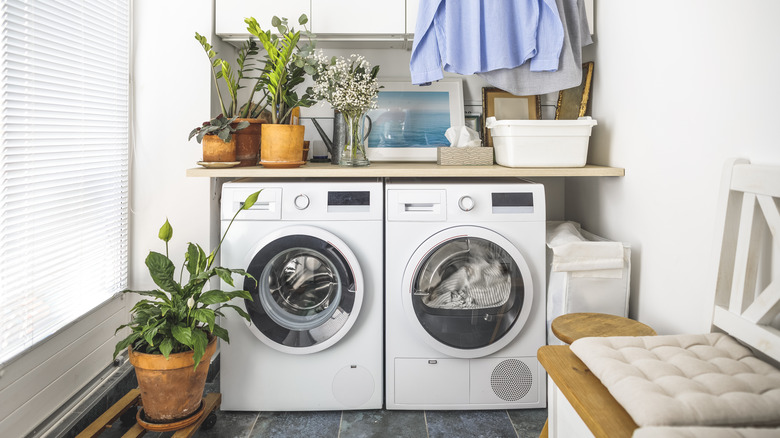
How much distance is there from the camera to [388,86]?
272 centimetres

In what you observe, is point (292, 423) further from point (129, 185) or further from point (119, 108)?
point (119, 108)

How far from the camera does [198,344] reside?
1751 mm

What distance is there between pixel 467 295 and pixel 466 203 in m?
0.36

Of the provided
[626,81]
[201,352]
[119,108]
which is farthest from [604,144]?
[119,108]

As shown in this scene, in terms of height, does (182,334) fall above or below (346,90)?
below

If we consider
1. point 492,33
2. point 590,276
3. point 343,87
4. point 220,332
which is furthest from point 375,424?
point 492,33

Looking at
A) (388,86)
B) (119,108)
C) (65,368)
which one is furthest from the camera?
(388,86)

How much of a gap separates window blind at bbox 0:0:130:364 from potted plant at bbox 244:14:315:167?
0.61 metres

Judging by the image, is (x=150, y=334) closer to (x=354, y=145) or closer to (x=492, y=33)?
(x=354, y=145)

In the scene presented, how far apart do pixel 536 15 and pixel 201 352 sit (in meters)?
1.83

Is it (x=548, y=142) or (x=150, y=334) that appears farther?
(x=548, y=142)

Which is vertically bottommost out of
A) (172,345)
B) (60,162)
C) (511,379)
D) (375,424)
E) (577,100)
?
(375,424)

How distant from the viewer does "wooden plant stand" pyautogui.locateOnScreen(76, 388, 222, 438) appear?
5.81 ft

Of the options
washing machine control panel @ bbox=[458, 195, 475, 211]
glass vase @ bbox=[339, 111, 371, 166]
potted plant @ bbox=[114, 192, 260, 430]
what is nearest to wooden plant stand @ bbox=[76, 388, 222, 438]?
potted plant @ bbox=[114, 192, 260, 430]
